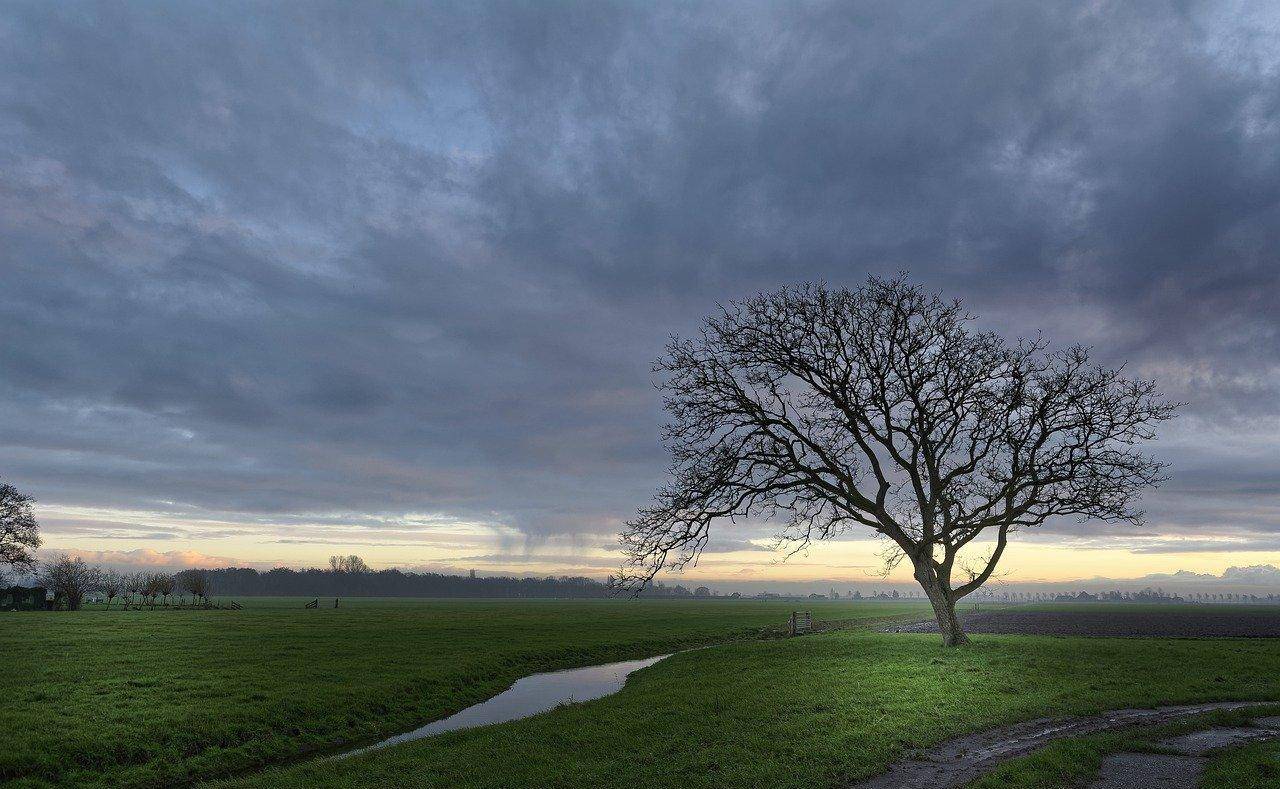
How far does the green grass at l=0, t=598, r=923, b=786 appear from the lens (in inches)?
758

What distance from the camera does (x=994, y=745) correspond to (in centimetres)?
1485

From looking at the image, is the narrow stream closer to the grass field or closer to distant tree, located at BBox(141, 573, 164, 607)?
the grass field

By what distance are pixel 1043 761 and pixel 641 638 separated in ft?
163

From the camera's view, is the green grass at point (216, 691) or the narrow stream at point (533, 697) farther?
the narrow stream at point (533, 697)

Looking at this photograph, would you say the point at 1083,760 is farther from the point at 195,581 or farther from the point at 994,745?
the point at 195,581

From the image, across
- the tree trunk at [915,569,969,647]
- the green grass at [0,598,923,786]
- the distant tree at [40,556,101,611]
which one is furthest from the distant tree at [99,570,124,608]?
the tree trunk at [915,569,969,647]

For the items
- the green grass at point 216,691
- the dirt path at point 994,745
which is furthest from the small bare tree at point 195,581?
the dirt path at point 994,745

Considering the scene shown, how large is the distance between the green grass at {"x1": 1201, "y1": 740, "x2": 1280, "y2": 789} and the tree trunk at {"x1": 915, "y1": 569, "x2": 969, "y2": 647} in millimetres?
18945

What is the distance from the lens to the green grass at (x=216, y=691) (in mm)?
19266

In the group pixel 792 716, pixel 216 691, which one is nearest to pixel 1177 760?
pixel 792 716

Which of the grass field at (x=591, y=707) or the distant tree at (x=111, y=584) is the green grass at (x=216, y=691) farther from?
the distant tree at (x=111, y=584)

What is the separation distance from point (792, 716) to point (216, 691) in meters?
23.8

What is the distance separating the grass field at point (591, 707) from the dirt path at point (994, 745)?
0.53 meters

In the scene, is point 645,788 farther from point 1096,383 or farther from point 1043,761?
point 1096,383
